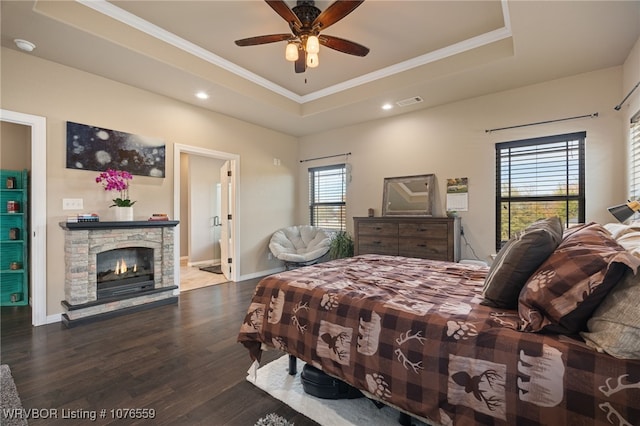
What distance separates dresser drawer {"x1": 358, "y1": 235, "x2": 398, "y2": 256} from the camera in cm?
412

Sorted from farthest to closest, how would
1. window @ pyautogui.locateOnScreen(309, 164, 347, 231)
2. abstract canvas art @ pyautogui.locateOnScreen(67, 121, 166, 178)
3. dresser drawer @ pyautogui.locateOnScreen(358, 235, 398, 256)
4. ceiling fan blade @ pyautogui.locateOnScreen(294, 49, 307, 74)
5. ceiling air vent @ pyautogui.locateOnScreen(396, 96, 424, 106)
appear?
window @ pyautogui.locateOnScreen(309, 164, 347, 231) → dresser drawer @ pyautogui.locateOnScreen(358, 235, 398, 256) → ceiling air vent @ pyautogui.locateOnScreen(396, 96, 424, 106) → abstract canvas art @ pyautogui.locateOnScreen(67, 121, 166, 178) → ceiling fan blade @ pyautogui.locateOnScreen(294, 49, 307, 74)

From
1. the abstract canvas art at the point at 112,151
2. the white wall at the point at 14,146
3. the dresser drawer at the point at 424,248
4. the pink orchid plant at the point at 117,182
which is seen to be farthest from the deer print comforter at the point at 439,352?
the white wall at the point at 14,146

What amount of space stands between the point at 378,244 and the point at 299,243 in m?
1.83

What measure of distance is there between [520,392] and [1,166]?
558 centimetres

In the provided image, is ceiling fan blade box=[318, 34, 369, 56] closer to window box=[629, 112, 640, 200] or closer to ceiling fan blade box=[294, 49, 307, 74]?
ceiling fan blade box=[294, 49, 307, 74]

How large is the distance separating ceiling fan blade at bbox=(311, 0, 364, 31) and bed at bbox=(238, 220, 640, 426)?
2.03 metres

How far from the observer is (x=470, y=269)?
228cm

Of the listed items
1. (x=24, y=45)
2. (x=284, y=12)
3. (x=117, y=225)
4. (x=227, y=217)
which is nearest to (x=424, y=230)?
(x=284, y=12)

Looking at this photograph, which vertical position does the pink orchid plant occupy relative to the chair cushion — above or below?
above

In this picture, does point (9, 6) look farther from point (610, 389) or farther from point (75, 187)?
point (610, 389)

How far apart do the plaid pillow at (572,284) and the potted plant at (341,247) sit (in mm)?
3737

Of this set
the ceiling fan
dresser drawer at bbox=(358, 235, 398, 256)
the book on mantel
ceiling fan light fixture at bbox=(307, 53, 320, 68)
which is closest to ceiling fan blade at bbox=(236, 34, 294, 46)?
the ceiling fan

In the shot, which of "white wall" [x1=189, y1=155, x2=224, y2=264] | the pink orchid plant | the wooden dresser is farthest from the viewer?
"white wall" [x1=189, y1=155, x2=224, y2=264]

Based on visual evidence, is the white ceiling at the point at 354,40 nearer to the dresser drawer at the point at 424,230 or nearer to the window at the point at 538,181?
the window at the point at 538,181
